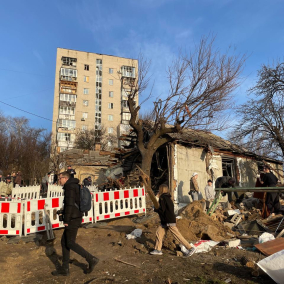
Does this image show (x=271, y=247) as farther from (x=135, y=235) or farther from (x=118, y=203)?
(x=118, y=203)

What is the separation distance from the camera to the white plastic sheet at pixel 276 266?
3286 mm

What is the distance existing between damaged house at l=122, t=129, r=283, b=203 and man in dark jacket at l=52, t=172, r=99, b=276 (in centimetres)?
866

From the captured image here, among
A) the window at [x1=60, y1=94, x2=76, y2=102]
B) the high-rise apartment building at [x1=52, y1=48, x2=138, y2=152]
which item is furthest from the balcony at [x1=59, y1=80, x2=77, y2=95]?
the window at [x1=60, y1=94, x2=76, y2=102]

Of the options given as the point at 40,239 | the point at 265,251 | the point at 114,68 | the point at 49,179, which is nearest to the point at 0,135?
the point at 49,179

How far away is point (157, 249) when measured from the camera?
5.22m

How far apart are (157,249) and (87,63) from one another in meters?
54.7

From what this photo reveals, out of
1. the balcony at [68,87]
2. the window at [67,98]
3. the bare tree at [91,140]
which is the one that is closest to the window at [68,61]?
the balcony at [68,87]

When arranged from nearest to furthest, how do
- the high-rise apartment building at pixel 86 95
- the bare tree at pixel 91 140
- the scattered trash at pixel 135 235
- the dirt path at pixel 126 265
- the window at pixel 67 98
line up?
the dirt path at pixel 126 265 → the scattered trash at pixel 135 235 → the bare tree at pixel 91 140 → the high-rise apartment building at pixel 86 95 → the window at pixel 67 98

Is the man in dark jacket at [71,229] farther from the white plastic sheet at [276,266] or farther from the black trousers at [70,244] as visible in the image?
the white plastic sheet at [276,266]

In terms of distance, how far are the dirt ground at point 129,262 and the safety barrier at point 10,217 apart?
0.34 metres

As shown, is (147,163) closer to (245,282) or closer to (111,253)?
(111,253)

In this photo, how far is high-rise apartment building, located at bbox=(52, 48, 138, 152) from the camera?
5038 cm

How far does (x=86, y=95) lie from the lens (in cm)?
5431

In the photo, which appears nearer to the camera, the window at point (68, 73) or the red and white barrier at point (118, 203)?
the red and white barrier at point (118, 203)
